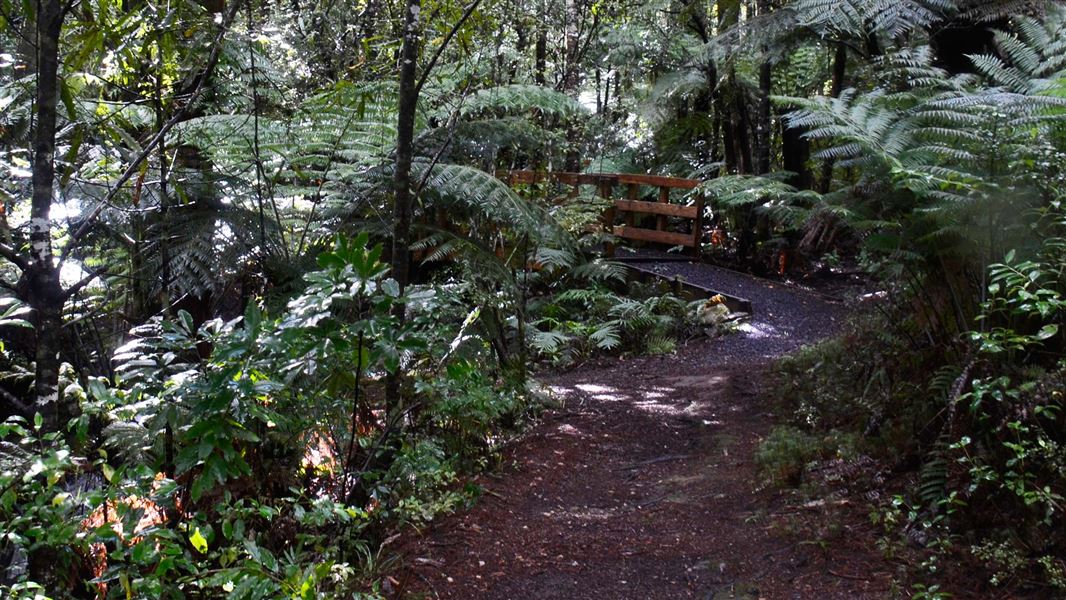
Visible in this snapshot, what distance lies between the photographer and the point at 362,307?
405 centimetres

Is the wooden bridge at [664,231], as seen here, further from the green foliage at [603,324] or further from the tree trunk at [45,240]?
the tree trunk at [45,240]

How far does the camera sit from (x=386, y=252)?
5320 millimetres

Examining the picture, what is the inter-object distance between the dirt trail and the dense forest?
0.18m

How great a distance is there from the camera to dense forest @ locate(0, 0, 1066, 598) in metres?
2.58

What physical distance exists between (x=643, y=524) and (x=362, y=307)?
5.80 feet

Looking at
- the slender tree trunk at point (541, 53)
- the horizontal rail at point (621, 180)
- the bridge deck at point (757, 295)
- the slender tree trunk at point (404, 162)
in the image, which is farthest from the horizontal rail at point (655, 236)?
the slender tree trunk at point (404, 162)

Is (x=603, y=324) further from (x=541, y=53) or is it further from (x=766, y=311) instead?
(x=541, y=53)

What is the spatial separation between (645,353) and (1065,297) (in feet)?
17.3

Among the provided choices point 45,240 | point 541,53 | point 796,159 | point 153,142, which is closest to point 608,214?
point 796,159

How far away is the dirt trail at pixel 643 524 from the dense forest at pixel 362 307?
179 millimetres

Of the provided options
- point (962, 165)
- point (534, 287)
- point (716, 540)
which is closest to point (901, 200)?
point (962, 165)

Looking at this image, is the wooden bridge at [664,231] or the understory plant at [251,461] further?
the wooden bridge at [664,231]

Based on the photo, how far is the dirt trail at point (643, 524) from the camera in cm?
339

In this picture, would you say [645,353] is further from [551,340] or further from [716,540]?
[716,540]
